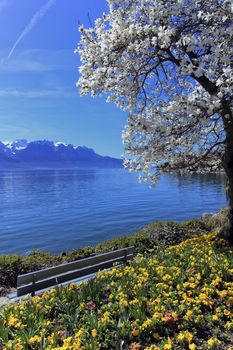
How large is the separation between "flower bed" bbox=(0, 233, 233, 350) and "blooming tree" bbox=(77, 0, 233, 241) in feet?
12.0

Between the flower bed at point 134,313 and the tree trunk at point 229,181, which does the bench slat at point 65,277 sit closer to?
the flower bed at point 134,313

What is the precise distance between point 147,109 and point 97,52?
3.04 m

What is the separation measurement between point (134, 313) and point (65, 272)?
3.09 metres

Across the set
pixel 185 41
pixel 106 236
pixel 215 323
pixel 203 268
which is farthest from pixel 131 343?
pixel 106 236

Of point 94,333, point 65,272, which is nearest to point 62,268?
point 65,272

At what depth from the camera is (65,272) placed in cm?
889

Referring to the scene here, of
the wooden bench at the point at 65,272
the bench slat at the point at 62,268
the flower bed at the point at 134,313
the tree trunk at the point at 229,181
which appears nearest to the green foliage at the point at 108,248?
the wooden bench at the point at 65,272

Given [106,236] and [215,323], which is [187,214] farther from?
[215,323]

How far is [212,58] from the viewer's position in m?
8.04

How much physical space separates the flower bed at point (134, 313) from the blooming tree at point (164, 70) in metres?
3.66

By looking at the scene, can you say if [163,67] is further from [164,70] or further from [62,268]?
[62,268]

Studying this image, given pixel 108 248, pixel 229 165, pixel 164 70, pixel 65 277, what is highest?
pixel 164 70

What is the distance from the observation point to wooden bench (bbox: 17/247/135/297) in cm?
801

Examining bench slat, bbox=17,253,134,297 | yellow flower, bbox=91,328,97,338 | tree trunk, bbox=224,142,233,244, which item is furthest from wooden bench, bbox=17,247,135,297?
tree trunk, bbox=224,142,233,244
